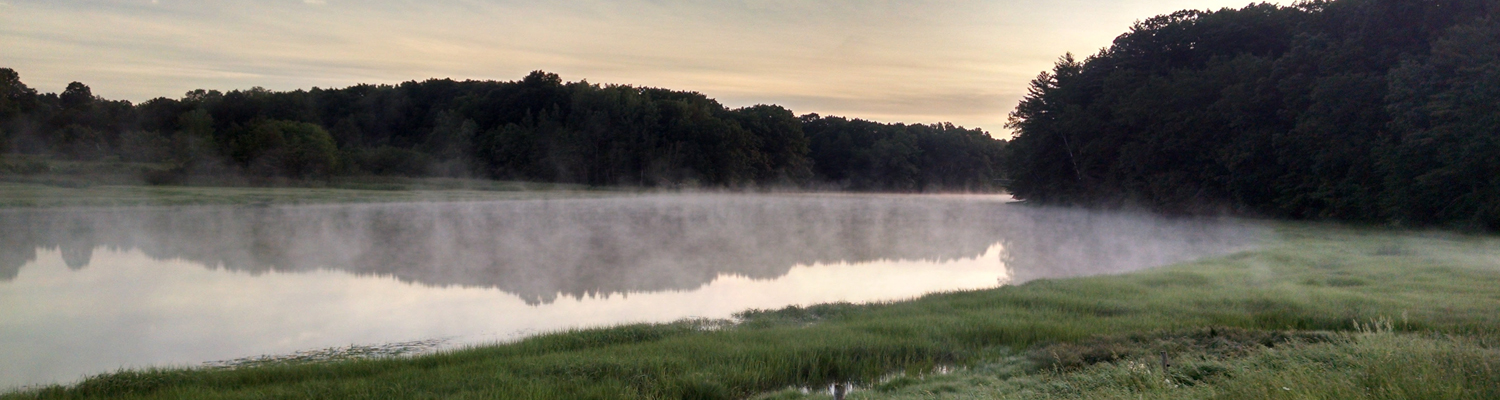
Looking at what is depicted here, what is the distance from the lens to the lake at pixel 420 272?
336 inches

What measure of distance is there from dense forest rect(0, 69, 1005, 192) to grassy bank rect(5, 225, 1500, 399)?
33210 millimetres

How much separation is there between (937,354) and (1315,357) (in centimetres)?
262

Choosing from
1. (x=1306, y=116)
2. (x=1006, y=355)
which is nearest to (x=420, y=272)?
(x=1006, y=355)

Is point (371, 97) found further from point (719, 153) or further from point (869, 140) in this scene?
point (869, 140)

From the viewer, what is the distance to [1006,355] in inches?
267

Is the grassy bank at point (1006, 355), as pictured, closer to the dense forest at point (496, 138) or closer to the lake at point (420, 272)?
the lake at point (420, 272)

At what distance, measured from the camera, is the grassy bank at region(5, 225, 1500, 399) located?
472cm

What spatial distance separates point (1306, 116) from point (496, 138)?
59.2 meters

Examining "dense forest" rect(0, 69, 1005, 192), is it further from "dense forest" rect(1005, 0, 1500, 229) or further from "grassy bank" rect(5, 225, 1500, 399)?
"dense forest" rect(1005, 0, 1500, 229)

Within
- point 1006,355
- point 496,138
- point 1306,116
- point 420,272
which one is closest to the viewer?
point 1006,355

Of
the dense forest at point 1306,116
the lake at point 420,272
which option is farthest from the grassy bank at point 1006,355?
the dense forest at point 1306,116

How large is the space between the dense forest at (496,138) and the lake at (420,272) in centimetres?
1845

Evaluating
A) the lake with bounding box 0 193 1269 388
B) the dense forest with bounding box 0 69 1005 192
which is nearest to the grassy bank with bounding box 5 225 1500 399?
the lake with bounding box 0 193 1269 388

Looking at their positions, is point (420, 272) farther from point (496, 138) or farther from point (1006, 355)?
point (496, 138)
